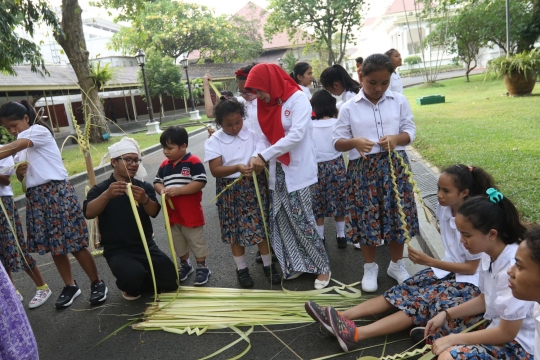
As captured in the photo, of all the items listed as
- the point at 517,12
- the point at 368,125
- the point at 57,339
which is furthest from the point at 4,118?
the point at 517,12

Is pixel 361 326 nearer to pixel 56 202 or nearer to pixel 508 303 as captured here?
pixel 508 303

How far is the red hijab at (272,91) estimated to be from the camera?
3406mm

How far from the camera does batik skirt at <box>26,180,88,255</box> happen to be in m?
3.72

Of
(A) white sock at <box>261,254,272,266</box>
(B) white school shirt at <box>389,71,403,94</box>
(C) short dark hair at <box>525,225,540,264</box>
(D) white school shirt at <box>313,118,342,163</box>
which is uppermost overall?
(B) white school shirt at <box>389,71,403,94</box>

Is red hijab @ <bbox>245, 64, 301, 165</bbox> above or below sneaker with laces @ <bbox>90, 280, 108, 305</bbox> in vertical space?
above

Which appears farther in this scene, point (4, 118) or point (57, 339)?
point (4, 118)

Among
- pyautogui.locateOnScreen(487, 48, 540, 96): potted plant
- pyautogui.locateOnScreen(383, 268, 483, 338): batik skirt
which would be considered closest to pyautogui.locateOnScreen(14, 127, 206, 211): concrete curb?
pyautogui.locateOnScreen(383, 268, 483, 338): batik skirt

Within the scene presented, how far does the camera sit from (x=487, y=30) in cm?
2542

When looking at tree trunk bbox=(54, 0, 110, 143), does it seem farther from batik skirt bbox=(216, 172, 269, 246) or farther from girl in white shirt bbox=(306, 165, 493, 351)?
girl in white shirt bbox=(306, 165, 493, 351)

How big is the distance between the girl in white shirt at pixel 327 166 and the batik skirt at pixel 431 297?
1.53 m

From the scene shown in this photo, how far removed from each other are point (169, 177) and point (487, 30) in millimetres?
26689

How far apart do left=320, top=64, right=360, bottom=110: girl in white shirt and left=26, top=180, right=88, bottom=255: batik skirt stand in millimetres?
2742

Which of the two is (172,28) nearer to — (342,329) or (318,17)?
(318,17)

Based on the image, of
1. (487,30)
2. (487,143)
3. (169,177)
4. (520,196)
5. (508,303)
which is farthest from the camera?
(487,30)
